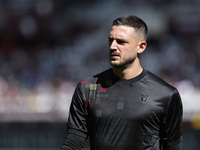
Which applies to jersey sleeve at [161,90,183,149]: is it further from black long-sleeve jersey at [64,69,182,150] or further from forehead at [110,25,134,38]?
forehead at [110,25,134,38]

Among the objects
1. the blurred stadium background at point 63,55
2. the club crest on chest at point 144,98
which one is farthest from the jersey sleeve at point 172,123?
the blurred stadium background at point 63,55

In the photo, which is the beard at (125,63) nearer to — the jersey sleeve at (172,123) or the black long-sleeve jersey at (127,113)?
the black long-sleeve jersey at (127,113)

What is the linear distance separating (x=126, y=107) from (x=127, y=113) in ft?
0.17

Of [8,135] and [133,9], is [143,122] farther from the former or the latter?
[133,9]

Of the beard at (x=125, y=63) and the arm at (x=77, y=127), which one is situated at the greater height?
the beard at (x=125, y=63)

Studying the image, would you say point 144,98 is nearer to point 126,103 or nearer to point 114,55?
point 126,103

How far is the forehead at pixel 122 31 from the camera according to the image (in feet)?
10.8

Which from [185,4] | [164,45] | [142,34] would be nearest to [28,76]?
[164,45]

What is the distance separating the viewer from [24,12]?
18.9 m

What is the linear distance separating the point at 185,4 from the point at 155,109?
581 inches

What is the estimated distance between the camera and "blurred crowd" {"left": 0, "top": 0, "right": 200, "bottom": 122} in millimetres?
11914

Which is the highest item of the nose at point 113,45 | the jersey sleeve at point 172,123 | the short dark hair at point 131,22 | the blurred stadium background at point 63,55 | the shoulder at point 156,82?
the short dark hair at point 131,22

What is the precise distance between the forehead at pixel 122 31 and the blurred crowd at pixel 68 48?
7.89 meters

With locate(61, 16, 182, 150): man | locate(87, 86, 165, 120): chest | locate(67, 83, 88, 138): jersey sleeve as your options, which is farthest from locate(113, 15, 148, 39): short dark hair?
locate(67, 83, 88, 138): jersey sleeve
